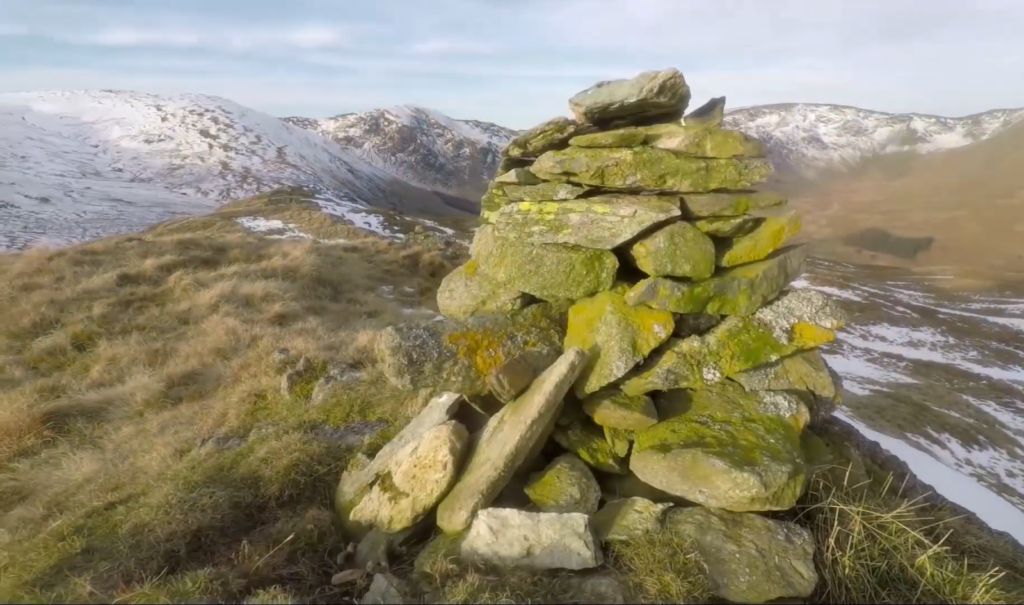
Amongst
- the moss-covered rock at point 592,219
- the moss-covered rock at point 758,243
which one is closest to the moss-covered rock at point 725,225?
the moss-covered rock at point 758,243

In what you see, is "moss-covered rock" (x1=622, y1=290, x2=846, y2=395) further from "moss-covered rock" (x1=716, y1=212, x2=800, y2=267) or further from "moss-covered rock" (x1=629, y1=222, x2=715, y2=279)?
"moss-covered rock" (x1=629, y1=222, x2=715, y2=279)

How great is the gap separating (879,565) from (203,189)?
67951 millimetres

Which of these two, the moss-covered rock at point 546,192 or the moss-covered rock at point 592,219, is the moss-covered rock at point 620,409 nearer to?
the moss-covered rock at point 592,219

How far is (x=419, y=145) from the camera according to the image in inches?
4237

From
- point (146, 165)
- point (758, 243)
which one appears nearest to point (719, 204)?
point (758, 243)

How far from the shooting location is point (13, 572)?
4.88m

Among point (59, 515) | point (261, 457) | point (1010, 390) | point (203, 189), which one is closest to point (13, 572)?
point (59, 515)

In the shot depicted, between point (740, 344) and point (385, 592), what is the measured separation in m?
4.74

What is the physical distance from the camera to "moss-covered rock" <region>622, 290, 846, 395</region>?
629cm

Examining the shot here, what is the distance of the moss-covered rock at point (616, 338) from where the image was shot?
20.2 ft

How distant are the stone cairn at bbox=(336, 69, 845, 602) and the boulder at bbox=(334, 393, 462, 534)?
28 mm

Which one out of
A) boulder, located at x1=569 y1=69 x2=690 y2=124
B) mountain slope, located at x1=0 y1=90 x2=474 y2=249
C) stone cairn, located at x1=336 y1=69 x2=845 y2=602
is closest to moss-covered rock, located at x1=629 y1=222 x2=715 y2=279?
stone cairn, located at x1=336 y1=69 x2=845 y2=602

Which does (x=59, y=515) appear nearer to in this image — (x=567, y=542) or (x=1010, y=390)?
(x=567, y=542)

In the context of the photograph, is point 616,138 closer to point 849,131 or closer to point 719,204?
point 719,204
